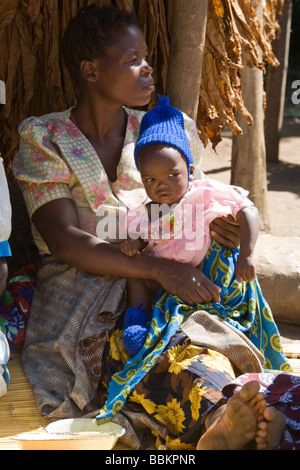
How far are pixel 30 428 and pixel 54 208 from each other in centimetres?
82

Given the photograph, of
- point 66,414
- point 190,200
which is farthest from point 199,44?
point 66,414

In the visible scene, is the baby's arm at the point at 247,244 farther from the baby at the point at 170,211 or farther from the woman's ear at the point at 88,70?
the woman's ear at the point at 88,70

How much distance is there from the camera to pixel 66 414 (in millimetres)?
2492

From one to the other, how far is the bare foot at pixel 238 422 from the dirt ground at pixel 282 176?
445cm

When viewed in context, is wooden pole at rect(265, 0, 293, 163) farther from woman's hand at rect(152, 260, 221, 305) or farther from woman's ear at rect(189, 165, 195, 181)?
woman's hand at rect(152, 260, 221, 305)

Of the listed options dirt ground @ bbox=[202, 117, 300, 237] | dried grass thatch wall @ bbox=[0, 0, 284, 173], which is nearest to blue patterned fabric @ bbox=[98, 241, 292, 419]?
dried grass thatch wall @ bbox=[0, 0, 284, 173]

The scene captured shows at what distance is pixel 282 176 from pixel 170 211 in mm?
6523

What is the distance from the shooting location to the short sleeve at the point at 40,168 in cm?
283

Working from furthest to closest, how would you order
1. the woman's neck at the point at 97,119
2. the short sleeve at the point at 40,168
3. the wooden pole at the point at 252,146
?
1. the wooden pole at the point at 252,146
2. the woman's neck at the point at 97,119
3. the short sleeve at the point at 40,168

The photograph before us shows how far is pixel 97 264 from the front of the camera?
2.72m

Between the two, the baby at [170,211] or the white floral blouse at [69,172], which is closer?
the baby at [170,211]

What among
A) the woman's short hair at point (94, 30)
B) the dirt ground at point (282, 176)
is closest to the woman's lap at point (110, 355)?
the woman's short hair at point (94, 30)

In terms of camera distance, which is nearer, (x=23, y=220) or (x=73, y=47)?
(x=73, y=47)

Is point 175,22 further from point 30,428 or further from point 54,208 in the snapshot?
point 30,428
